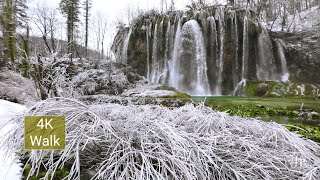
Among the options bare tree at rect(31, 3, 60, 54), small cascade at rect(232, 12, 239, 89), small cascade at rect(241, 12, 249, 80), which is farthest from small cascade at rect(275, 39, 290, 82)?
bare tree at rect(31, 3, 60, 54)

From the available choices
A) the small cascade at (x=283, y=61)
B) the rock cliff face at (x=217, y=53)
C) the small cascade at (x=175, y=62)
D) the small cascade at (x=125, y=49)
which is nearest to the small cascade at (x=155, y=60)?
the rock cliff face at (x=217, y=53)

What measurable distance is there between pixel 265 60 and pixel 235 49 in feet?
7.89

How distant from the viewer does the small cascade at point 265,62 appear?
55.2 feet

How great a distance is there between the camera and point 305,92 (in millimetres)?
13039

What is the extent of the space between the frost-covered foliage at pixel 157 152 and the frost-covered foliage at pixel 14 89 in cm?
383

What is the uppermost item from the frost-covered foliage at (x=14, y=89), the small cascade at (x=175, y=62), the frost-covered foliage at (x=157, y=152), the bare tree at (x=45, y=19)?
the bare tree at (x=45, y=19)

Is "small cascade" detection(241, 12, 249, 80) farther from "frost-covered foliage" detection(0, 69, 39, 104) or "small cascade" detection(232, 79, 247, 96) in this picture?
"frost-covered foliage" detection(0, 69, 39, 104)

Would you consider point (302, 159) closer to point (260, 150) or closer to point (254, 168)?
point (260, 150)

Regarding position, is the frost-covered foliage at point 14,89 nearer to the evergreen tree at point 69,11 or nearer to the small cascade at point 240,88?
the small cascade at point 240,88

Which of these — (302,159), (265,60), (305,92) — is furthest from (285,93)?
(302,159)

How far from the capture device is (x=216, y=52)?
1620 cm

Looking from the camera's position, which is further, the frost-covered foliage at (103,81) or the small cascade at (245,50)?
Result: the small cascade at (245,50)

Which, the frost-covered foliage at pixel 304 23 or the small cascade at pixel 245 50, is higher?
the frost-covered foliage at pixel 304 23

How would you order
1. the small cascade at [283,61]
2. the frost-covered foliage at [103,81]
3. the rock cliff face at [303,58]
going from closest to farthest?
the frost-covered foliage at [103,81] < the small cascade at [283,61] < the rock cliff face at [303,58]
